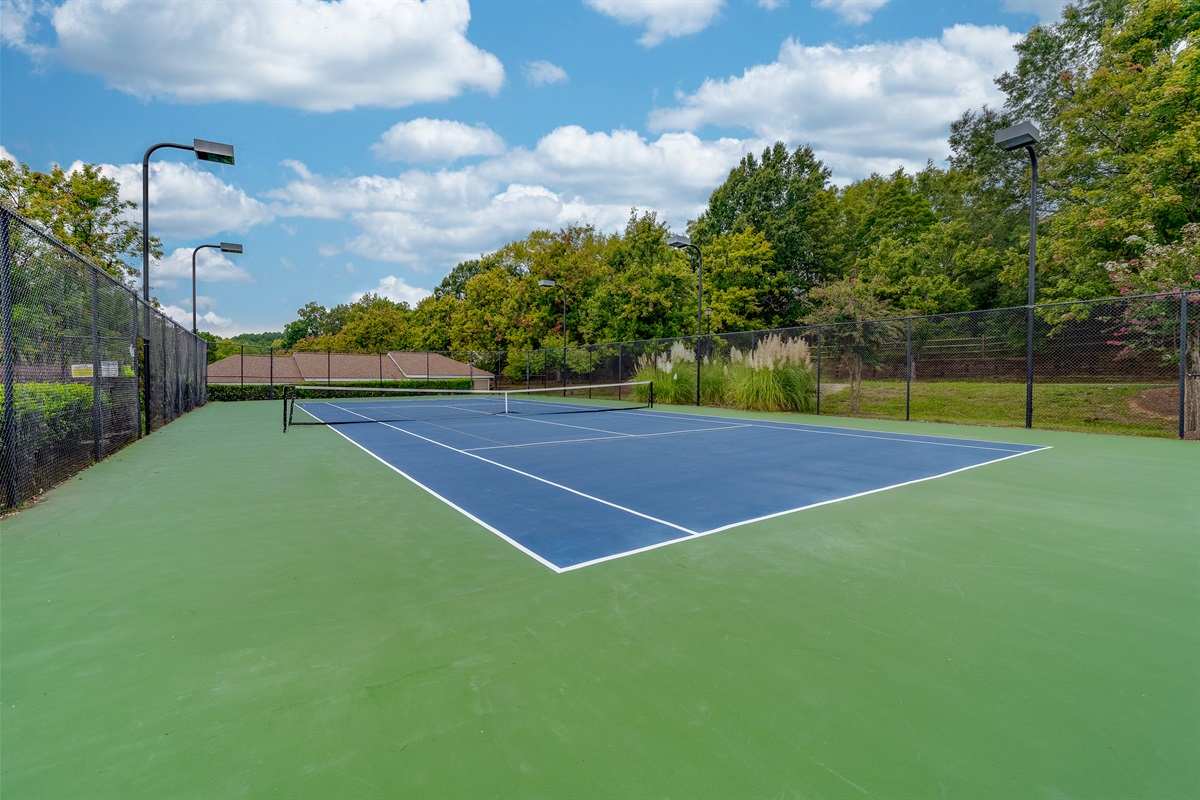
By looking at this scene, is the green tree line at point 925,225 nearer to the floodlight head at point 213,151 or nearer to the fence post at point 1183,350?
the fence post at point 1183,350

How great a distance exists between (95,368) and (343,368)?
1145 inches

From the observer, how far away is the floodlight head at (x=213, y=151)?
10008 millimetres

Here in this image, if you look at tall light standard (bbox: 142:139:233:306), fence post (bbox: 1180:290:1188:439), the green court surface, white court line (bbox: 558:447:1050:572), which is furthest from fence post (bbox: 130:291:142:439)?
fence post (bbox: 1180:290:1188:439)

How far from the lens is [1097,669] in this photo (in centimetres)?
221

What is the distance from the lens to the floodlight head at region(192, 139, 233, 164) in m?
10.0

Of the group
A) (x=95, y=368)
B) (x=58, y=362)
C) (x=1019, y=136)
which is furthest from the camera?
(x=1019, y=136)

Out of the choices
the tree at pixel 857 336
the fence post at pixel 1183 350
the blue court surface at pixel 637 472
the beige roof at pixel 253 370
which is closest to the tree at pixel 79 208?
the blue court surface at pixel 637 472

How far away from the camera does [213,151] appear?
10141 millimetres

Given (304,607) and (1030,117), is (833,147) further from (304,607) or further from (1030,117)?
(304,607)

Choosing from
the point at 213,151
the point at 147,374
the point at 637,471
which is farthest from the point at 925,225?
the point at 147,374

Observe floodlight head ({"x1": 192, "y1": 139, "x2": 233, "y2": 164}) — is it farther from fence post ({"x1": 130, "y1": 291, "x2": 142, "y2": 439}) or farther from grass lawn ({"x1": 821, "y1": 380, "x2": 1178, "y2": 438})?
grass lawn ({"x1": 821, "y1": 380, "x2": 1178, "y2": 438})

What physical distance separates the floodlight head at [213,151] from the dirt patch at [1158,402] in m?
21.3

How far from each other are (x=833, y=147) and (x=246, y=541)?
39.8 metres

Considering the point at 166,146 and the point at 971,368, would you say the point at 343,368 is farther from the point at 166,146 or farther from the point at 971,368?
the point at 971,368
